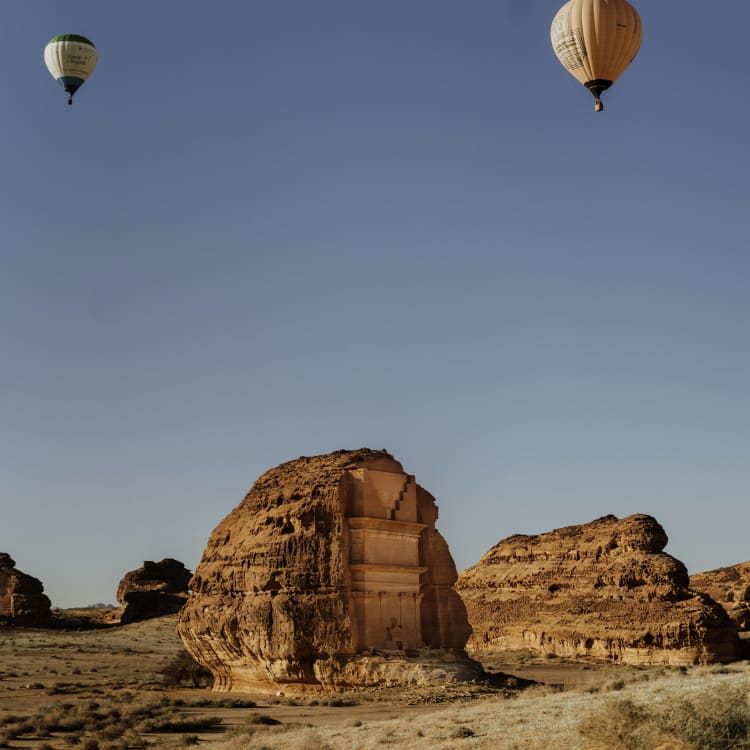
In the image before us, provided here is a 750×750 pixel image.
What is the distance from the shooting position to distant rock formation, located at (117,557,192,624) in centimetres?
7750

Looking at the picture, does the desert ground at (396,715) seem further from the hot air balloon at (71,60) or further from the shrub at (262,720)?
the hot air balloon at (71,60)

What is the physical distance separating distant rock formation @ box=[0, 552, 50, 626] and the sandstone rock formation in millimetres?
48491

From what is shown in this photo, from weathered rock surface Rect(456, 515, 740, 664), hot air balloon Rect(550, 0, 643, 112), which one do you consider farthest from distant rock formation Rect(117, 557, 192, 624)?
hot air balloon Rect(550, 0, 643, 112)

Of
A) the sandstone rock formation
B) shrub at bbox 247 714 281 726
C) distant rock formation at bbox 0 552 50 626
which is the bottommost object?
shrub at bbox 247 714 281 726

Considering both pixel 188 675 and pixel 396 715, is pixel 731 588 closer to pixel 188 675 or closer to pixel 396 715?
pixel 188 675

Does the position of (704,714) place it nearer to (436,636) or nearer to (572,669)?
(436,636)

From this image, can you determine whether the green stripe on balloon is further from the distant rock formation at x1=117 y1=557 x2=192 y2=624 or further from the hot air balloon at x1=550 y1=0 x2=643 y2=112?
the distant rock formation at x1=117 y1=557 x2=192 y2=624

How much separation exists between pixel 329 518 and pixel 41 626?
183ft

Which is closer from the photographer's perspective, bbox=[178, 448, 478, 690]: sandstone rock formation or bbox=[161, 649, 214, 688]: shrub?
bbox=[178, 448, 478, 690]: sandstone rock formation

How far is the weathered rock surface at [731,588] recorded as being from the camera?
56.8m

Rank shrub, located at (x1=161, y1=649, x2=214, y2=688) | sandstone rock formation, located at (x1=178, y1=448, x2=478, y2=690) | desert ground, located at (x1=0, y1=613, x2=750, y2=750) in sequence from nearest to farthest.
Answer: desert ground, located at (x1=0, y1=613, x2=750, y2=750), sandstone rock formation, located at (x1=178, y1=448, x2=478, y2=690), shrub, located at (x1=161, y1=649, x2=214, y2=688)

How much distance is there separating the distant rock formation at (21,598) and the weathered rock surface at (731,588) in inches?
1922

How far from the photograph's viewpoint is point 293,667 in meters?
27.5

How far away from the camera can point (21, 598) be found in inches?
2943
